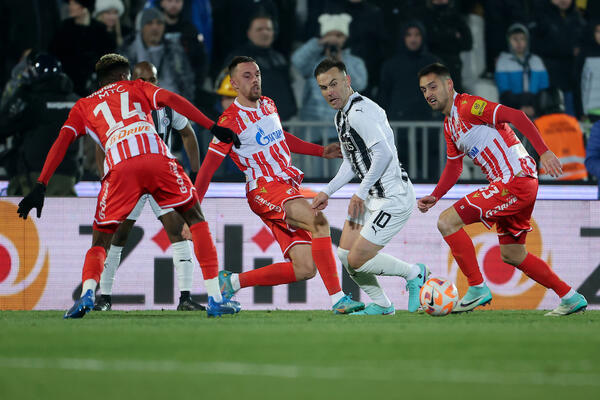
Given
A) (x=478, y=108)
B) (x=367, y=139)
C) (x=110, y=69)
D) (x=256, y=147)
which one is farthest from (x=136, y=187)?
(x=478, y=108)

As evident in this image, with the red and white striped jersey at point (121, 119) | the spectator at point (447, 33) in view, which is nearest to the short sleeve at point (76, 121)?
the red and white striped jersey at point (121, 119)

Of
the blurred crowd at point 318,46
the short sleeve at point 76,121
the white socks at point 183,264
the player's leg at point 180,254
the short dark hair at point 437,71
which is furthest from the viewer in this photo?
the blurred crowd at point 318,46

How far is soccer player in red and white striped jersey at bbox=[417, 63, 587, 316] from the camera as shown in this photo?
816 centimetres

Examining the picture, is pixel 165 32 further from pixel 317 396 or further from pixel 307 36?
pixel 317 396

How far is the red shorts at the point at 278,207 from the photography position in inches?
328

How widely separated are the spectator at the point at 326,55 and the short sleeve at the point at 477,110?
4.63m

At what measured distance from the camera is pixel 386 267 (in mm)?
8445

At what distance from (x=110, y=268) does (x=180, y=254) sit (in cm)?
65

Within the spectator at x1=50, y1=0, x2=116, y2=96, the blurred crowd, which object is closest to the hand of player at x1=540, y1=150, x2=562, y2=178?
the blurred crowd

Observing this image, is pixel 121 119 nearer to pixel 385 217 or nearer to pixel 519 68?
pixel 385 217

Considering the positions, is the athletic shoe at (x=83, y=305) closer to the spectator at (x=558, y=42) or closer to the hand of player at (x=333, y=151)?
the hand of player at (x=333, y=151)

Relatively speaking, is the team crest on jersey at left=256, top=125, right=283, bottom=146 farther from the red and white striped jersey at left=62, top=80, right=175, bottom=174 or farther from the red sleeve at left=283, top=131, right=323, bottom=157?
the red and white striped jersey at left=62, top=80, right=175, bottom=174

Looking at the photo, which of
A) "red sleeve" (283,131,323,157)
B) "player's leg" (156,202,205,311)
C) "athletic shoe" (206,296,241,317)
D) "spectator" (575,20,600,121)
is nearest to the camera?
"athletic shoe" (206,296,241,317)

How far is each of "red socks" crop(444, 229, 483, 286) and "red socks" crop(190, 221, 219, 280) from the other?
185 centimetres
